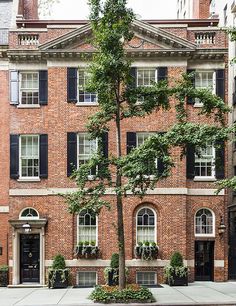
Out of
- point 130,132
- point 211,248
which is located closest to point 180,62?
point 130,132

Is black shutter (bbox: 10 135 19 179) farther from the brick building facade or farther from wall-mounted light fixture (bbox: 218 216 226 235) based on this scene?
wall-mounted light fixture (bbox: 218 216 226 235)

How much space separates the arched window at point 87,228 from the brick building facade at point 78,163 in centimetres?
5

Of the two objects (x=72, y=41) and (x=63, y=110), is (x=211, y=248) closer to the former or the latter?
(x=63, y=110)

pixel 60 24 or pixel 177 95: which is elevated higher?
pixel 60 24

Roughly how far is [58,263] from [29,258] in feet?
6.60

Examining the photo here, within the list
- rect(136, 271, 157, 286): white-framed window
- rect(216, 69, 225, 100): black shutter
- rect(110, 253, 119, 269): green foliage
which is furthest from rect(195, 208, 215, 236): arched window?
rect(216, 69, 225, 100): black shutter

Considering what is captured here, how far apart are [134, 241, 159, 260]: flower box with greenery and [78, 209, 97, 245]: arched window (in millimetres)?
2183

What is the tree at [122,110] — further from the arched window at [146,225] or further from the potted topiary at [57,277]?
the arched window at [146,225]

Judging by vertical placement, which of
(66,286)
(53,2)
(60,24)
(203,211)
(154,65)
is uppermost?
(53,2)

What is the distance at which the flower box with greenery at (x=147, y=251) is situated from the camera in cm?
2958

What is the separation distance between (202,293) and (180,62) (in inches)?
460

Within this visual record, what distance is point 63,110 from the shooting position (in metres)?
30.4

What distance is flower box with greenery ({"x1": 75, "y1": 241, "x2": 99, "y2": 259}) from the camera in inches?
1163

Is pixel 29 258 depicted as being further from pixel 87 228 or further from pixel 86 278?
pixel 87 228
